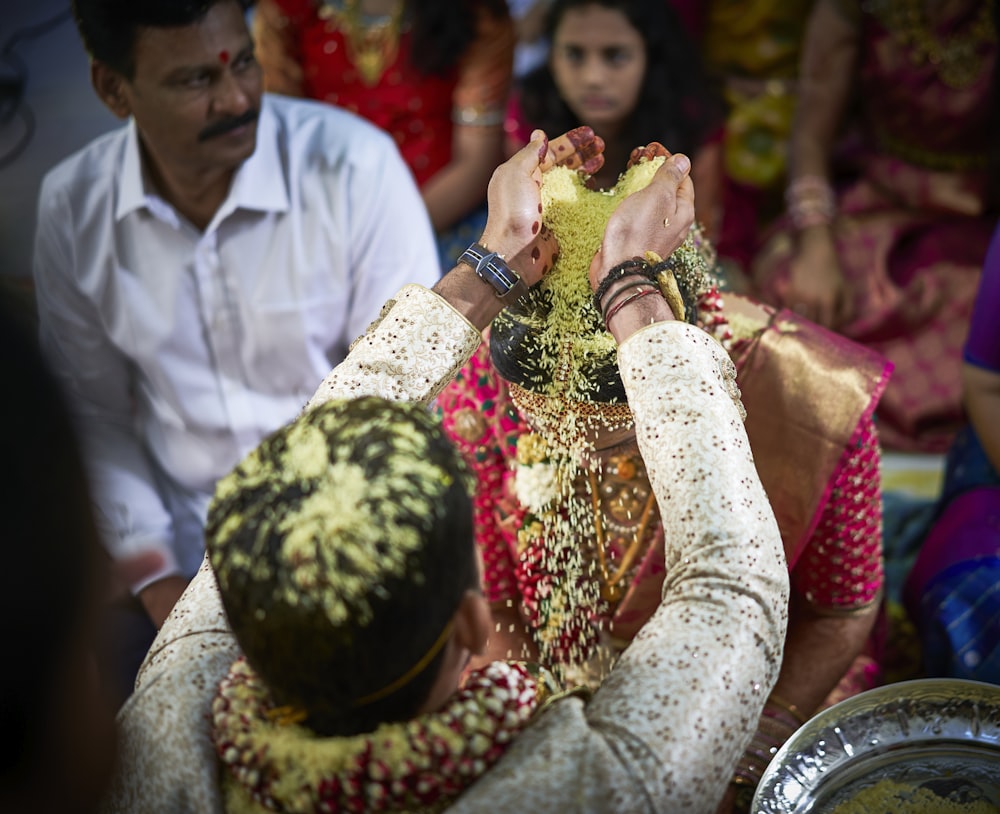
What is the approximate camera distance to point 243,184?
85.5 inches

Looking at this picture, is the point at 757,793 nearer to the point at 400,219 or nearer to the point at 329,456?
the point at 329,456

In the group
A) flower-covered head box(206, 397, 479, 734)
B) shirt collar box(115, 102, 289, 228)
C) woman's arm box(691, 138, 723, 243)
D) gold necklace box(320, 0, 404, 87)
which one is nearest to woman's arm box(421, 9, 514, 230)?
gold necklace box(320, 0, 404, 87)

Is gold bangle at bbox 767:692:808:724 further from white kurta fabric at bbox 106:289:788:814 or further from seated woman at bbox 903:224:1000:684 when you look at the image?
white kurta fabric at bbox 106:289:788:814

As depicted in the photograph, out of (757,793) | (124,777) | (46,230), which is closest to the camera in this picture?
(124,777)

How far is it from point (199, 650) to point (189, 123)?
4.13 ft

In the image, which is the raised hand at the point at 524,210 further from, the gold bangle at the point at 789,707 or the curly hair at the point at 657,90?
the curly hair at the point at 657,90

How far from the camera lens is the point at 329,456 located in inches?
35.5

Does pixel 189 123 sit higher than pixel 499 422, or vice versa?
pixel 189 123

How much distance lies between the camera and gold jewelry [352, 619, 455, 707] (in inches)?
36.0

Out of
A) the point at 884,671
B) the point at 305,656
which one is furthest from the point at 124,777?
the point at 884,671

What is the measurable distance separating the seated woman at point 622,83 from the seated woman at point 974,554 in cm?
107

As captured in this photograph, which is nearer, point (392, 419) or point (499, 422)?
point (392, 419)

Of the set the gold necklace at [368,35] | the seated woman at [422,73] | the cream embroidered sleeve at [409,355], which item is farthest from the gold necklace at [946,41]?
the cream embroidered sleeve at [409,355]

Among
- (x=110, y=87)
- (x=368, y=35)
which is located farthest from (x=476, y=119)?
(x=110, y=87)
